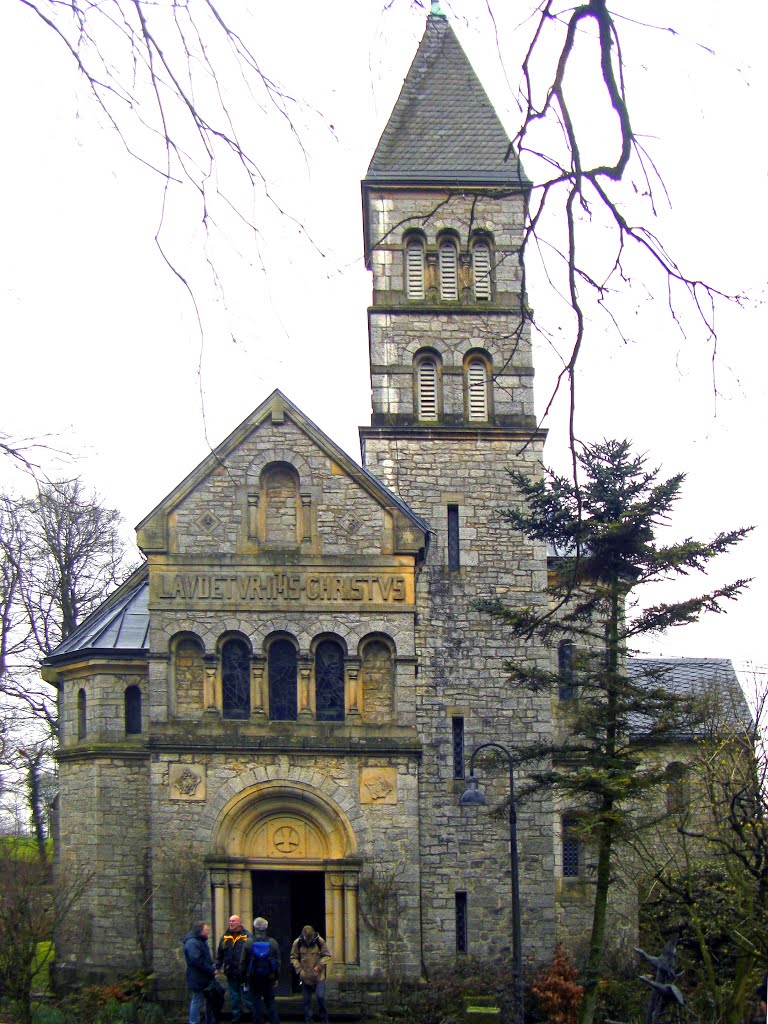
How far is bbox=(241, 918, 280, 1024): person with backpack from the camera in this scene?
1794 centimetres

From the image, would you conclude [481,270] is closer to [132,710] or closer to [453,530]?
[453,530]

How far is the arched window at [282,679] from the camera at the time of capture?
2422 centimetres

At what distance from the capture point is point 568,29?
5.37 metres

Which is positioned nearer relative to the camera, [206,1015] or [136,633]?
[206,1015]

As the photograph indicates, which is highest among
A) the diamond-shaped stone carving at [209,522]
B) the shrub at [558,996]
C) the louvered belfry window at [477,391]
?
the louvered belfry window at [477,391]

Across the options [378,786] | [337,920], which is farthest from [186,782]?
[337,920]

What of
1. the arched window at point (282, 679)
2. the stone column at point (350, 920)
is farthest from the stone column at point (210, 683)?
the stone column at point (350, 920)

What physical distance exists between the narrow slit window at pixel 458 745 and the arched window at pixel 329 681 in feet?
11.5

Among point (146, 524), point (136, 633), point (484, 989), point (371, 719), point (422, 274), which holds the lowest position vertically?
point (484, 989)

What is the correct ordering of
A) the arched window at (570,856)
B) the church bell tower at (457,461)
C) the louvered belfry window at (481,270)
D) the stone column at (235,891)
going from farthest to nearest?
the louvered belfry window at (481,270) < the arched window at (570,856) < the church bell tower at (457,461) < the stone column at (235,891)

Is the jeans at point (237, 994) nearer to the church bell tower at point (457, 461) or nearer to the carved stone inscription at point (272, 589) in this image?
the carved stone inscription at point (272, 589)

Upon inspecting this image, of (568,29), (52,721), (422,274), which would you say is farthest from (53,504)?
(52,721)

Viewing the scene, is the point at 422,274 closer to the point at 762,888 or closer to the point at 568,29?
the point at 762,888

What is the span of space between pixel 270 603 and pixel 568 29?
1944 centimetres
